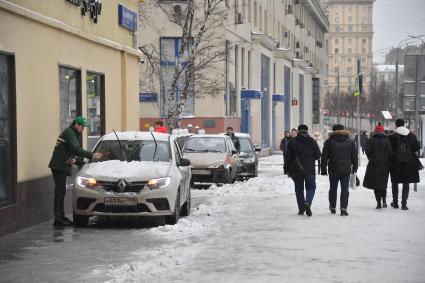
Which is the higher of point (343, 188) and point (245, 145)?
point (245, 145)

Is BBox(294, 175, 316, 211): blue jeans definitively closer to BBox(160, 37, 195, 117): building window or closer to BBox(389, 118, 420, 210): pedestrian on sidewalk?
BBox(389, 118, 420, 210): pedestrian on sidewalk

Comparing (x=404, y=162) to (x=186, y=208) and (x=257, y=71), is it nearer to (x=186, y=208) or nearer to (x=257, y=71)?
(x=186, y=208)

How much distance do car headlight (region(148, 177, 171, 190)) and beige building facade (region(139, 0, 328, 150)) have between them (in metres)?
21.0

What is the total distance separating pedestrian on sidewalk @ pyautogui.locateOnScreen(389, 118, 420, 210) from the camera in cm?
1686

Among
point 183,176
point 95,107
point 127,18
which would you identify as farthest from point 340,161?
point 127,18

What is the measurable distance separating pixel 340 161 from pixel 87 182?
4.61 meters

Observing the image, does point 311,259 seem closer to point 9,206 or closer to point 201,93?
point 9,206

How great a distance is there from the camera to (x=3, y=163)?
12.9 meters

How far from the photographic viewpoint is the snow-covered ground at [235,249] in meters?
9.09

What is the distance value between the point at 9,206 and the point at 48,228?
3.45ft

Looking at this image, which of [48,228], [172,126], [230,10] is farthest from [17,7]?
[230,10]

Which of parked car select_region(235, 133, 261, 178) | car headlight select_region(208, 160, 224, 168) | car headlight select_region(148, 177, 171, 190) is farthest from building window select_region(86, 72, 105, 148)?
parked car select_region(235, 133, 261, 178)

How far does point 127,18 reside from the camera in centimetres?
2128

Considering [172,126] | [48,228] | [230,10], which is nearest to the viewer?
[48,228]
